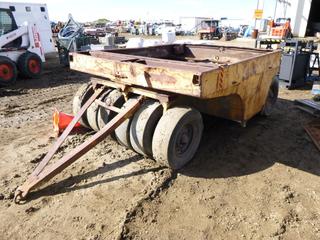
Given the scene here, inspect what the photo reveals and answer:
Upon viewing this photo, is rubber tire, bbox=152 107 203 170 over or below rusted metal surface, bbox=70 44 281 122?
below

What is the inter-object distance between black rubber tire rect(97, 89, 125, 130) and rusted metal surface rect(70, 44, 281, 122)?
0.23 meters

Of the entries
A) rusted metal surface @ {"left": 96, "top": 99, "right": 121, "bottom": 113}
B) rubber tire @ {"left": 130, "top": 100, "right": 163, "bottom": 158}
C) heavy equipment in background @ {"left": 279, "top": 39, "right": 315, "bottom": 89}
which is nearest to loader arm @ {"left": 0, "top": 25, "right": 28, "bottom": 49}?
rusted metal surface @ {"left": 96, "top": 99, "right": 121, "bottom": 113}

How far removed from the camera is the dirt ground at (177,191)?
269 centimetres

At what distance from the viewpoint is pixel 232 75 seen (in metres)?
3.31

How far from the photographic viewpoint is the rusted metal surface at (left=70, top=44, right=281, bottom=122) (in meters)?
2.95

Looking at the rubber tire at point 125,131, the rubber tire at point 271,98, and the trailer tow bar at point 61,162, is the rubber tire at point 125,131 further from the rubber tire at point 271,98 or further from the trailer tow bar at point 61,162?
the rubber tire at point 271,98

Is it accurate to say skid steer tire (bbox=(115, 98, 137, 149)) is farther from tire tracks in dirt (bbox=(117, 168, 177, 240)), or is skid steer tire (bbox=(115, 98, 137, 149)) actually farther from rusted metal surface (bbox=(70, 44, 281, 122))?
tire tracks in dirt (bbox=(117, 168, 177, 240))

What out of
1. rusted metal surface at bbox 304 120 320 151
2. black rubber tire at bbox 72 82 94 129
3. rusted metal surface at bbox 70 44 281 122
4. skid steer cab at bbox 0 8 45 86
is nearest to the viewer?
rusted metal surface at bbox 70 44 281 122

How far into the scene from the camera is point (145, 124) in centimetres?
337

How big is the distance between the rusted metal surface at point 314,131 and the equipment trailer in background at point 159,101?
99 centimetres

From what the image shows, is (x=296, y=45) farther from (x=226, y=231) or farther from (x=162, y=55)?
(x=226, y=231)

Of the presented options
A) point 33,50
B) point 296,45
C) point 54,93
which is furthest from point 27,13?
point 296,45

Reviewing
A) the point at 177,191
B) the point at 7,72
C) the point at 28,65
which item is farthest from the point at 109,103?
the point at 28,65

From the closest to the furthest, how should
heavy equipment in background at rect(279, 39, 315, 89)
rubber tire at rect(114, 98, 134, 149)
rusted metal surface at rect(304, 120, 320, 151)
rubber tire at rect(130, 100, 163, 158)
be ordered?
rubber tire at rect(130, 100, 163, 158) → rubber tire at rect(114, 98, 134, 149) → rusted metal surface at rect(304, 120, 320, 151) → heavy equipment in background at rect(279, 39, 315, 89)
